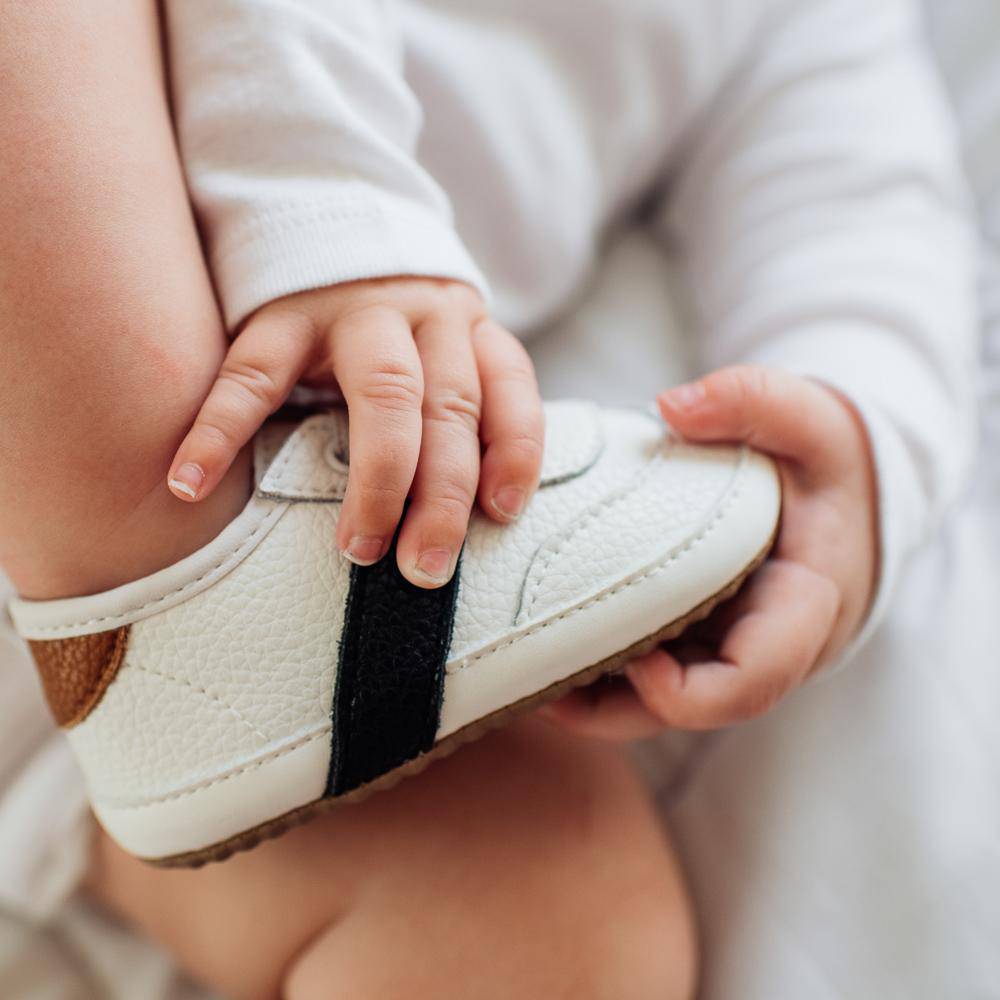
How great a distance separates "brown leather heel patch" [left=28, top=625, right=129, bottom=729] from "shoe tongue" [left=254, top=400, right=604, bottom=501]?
0.10 m

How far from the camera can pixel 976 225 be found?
77cm

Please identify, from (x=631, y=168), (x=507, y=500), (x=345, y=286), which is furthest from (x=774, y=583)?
(x=631, y=168)

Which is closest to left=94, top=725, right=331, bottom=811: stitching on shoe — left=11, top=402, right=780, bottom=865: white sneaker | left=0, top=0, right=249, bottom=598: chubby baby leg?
left=11, top=402, right=780, bottom=865: white sneaker

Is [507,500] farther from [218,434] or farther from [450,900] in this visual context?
[450,900]

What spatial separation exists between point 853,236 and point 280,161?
1.47 feet

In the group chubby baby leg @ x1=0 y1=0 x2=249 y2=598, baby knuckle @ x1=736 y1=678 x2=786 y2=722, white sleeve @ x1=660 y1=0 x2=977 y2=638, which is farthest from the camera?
white sleeve @ x1=660 y1=0 x2=977 y2=638

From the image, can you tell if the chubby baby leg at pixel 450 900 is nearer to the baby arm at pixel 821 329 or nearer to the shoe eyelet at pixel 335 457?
the baby arm at pixel 821 329

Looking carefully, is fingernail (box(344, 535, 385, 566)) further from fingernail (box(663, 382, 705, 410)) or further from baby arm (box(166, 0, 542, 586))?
fingernail (box(663, 382, 705, 410))

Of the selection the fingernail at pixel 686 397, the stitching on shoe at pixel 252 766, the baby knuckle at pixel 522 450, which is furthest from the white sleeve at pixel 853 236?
the stitching on shoe at pixel 252 766

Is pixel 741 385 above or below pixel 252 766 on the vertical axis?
above

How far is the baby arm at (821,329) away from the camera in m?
0.47

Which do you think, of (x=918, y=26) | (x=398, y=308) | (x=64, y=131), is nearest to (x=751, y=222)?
(x=918, y=26)

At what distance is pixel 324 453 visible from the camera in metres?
0.42

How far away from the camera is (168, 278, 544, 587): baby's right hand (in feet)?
1.25
